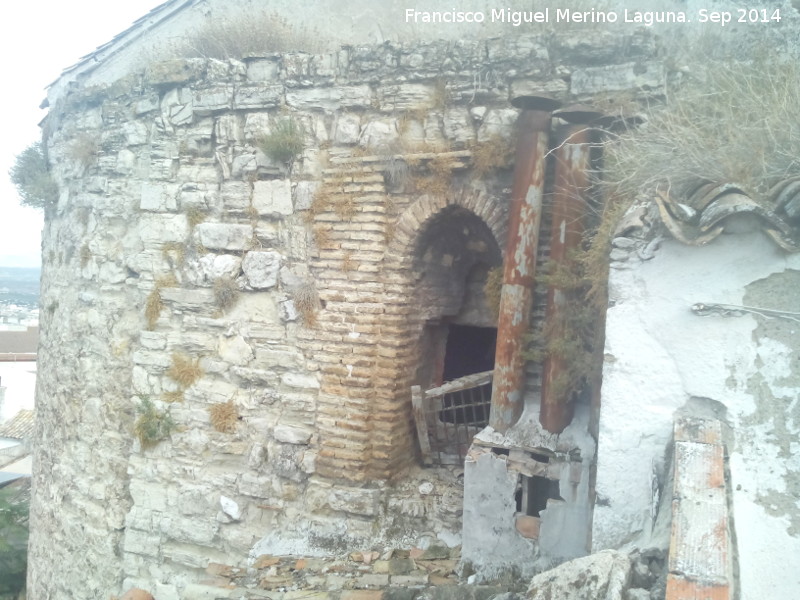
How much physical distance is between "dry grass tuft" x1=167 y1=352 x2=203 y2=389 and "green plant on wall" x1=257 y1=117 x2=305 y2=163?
1756mm

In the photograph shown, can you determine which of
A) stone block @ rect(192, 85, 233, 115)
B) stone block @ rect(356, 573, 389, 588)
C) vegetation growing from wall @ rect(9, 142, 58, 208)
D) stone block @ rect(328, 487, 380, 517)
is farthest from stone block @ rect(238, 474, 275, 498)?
vegetation growing from wall @ rect(9, 142, 58, 208)

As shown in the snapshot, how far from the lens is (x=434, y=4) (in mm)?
5957

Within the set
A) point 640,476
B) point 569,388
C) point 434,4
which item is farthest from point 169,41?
point 640,476

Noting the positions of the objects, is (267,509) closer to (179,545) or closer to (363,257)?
(179,545)

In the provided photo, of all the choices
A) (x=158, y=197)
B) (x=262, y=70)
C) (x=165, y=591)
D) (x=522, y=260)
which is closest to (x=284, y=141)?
(x=262, y=70)

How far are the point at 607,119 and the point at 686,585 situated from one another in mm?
2951

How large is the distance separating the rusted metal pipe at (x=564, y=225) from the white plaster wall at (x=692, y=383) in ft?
3.32

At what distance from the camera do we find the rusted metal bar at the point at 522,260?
167 inches

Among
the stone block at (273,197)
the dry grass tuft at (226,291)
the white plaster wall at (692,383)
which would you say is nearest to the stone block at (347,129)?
the stone block at (273,197)

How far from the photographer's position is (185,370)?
5402mm

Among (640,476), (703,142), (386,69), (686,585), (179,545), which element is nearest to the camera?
(686,585)

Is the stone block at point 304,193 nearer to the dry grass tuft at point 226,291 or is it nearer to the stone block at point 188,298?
the dry grass tuft at point 226,291

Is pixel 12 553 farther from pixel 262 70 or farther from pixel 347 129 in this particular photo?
pixel 347 129

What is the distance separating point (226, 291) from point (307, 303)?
0.71 meters
